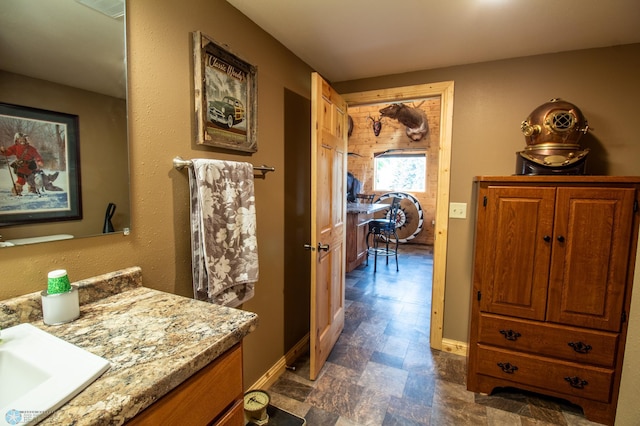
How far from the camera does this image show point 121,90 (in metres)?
1.05

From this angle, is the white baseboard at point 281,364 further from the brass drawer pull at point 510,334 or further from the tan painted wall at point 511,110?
the brass drawer pull at point 510,334

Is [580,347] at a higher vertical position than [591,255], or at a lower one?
lower

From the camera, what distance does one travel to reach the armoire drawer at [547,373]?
5.61ft

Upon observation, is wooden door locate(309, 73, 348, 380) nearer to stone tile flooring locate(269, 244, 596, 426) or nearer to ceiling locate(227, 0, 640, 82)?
stone tile flooring locate(269, 244, 596, 426)

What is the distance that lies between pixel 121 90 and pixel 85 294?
2.29 ft

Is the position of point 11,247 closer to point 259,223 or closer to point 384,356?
point 259,223

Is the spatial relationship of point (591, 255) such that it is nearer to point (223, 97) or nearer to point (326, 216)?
point (326, 216)

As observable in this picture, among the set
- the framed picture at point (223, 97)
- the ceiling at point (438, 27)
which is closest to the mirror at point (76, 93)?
the framed picture at point (223, 97)

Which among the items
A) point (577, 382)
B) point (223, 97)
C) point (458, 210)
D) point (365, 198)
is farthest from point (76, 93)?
point (365, 198)

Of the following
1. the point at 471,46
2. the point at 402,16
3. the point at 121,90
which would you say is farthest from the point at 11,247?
the point at 471,46

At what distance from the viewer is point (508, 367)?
6.16ft

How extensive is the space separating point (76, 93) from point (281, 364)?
1948mm

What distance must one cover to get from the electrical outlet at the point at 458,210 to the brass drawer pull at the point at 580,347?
3.28 ft

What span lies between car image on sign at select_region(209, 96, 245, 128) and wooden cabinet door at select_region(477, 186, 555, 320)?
60.6 inches
